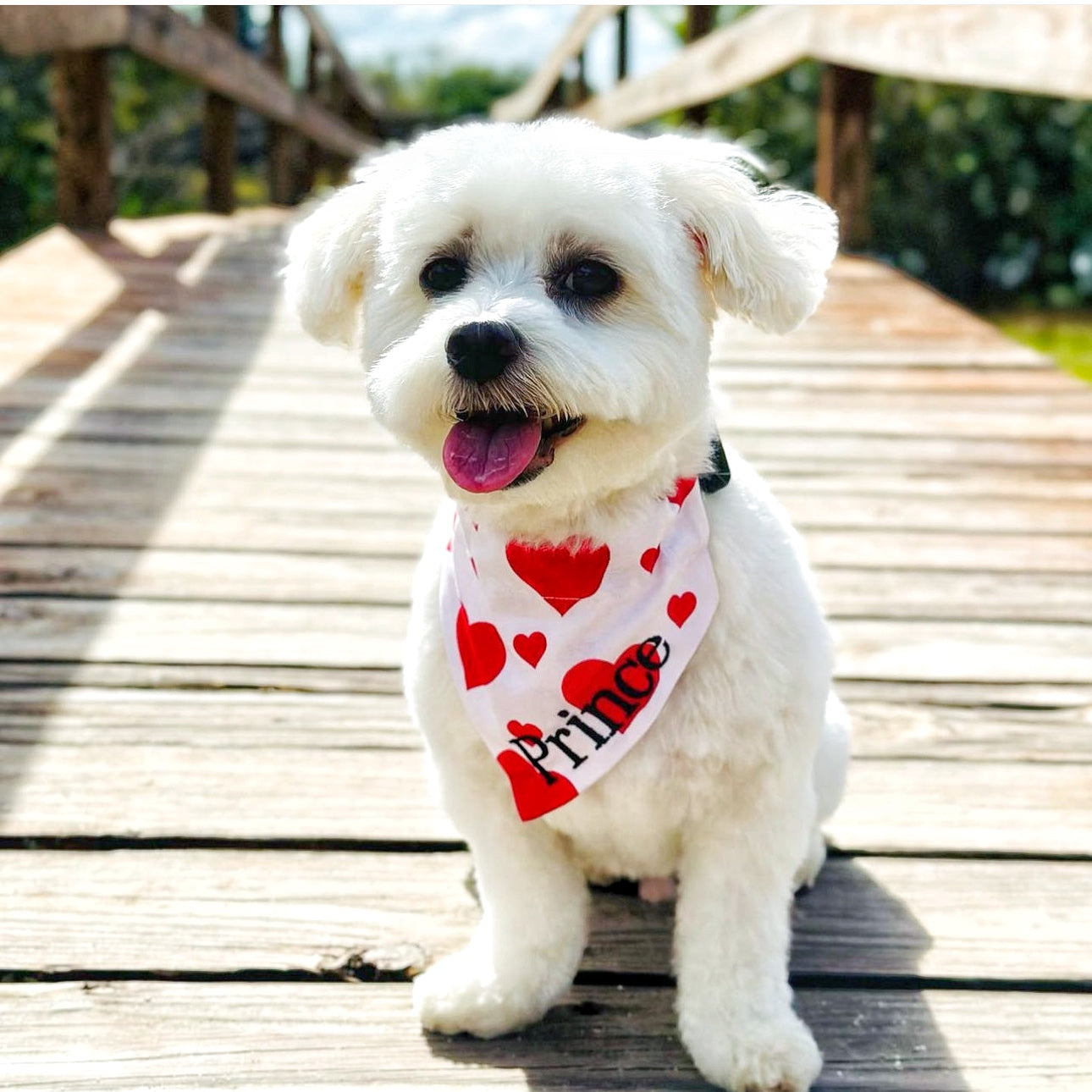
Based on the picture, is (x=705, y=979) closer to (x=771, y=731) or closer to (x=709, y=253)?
(x=771, y=731)

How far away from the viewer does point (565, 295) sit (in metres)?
1.63

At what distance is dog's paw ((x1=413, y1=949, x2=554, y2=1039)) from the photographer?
5.29 feet

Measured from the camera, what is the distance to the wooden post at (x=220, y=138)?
25.1 ft

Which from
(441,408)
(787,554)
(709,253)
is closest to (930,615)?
(787,554)

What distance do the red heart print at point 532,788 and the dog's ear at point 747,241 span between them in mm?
610

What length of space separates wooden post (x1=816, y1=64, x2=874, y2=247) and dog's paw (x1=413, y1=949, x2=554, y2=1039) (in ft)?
16.5

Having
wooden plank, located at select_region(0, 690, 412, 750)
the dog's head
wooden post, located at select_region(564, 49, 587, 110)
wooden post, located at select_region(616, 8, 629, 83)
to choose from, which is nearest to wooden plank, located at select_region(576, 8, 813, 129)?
wooden post, located at select_region(616, 8, 629, 83)

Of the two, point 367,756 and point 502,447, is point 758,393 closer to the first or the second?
point 367,756

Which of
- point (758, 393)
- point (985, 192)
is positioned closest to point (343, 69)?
point (985, 192)

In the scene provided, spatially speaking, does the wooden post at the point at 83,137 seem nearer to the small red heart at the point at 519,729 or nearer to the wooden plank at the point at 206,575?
the wooden plank at the point at 206,575

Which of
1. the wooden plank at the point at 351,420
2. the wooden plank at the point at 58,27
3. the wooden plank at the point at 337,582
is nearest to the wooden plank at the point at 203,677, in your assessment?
the wooden plank at the point at 337,582

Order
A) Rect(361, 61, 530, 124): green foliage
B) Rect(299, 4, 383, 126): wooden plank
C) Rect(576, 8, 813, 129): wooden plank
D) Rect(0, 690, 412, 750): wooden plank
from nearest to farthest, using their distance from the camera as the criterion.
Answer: Rect(0, 690, 412, 750): wooden plank → Rect(576, 8, 813, 129): wooden plank → Rect(299, 4, 383, 126): wooden plank → Rect(361, 61, 530, 124): green foliage

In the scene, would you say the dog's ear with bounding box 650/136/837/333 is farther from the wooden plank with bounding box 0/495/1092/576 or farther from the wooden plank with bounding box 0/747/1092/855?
the wooden plank with bounding box 0/495/1092/576

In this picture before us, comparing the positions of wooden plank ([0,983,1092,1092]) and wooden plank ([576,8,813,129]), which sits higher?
wooden plank ([576,8,813,129])
